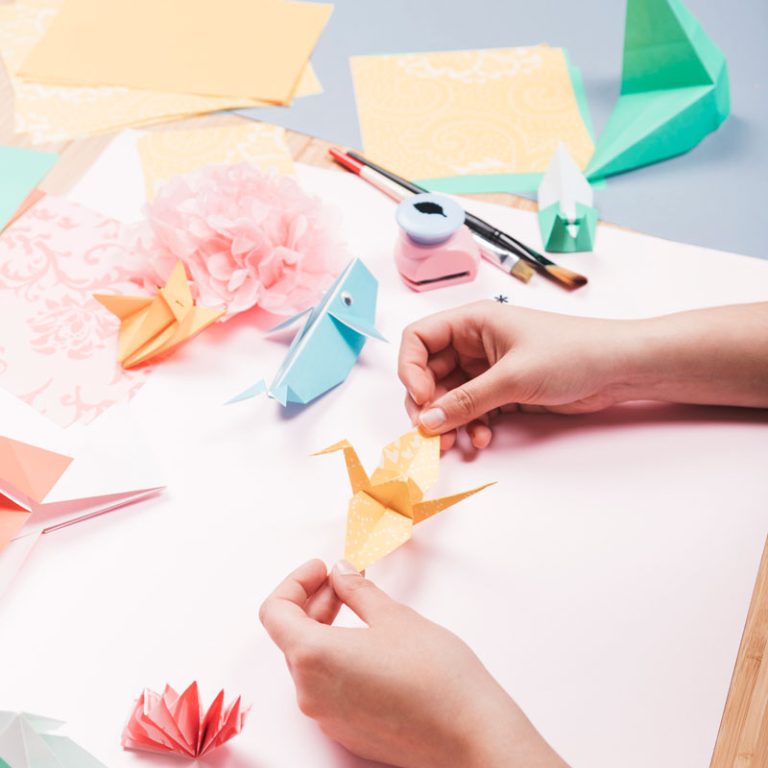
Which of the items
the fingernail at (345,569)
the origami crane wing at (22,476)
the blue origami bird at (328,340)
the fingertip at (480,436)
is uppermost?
the origami crane wing at (22,476)

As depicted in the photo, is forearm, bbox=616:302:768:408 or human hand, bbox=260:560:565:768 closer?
human hand, bbox=260:560:565:768

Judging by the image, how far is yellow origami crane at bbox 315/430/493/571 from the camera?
0.60 m

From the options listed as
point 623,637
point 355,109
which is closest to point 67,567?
point 623,637

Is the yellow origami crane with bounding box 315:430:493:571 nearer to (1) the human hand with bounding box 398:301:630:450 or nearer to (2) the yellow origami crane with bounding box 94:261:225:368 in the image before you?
(1) the human hand with bounding box 398:301:630:450

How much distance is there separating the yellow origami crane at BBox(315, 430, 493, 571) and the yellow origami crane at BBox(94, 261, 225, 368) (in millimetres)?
222

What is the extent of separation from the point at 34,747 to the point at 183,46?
88 centimetres

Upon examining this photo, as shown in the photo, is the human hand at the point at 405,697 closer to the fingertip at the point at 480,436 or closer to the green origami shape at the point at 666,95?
the fingertip at the point at 480,436

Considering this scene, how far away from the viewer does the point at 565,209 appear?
85 cm

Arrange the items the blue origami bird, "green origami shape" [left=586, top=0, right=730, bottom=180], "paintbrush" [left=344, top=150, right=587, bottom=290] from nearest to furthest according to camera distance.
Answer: the blue origami bird
"paintbrush" [left=344, top=150, right=587, bottom=290]
"green origami shape" [left=586, top=0, right=730, bottom=180]

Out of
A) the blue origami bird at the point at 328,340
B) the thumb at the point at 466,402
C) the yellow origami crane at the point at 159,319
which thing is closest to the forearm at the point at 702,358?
the thumb at the point at 466,402

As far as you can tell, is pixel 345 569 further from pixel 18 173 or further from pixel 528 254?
pixel 18 173

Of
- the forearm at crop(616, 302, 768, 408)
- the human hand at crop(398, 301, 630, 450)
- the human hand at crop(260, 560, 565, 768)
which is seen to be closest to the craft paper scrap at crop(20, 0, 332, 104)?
the human hand at crop(398, 301, 630, 450)

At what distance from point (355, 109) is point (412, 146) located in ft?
0.33

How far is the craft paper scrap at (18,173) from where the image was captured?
877mm
